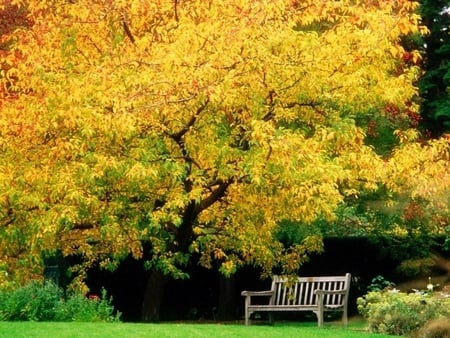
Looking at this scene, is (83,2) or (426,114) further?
(426,114)

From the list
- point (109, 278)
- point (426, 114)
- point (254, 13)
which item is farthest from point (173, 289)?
point (254, 13)

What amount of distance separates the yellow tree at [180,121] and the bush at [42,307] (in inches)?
31.2

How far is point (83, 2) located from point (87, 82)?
1.46m

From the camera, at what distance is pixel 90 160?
12.5 meters

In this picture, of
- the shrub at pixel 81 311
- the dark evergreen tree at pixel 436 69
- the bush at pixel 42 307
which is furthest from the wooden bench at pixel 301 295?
the dark evergreen tree at pixel 436 69

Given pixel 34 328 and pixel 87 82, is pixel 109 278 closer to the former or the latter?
pixel 87 82

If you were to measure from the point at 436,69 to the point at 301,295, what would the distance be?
6100mm

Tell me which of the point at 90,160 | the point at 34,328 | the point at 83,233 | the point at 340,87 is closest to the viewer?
the point at 34,328

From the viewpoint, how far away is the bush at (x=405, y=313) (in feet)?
41.0

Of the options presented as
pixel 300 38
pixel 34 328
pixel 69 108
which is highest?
pixel 300 38

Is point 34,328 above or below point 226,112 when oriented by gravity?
below

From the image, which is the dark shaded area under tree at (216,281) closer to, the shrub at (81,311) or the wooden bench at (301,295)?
the wooden bench at (301,295)

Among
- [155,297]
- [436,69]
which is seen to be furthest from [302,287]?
[436,69]

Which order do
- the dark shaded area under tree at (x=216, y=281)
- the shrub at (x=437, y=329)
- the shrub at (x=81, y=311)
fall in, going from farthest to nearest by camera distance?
the dark shaded area under tree at (x=216, y=281)
the shrub at (x=81, y=311)
the shrub at (x=437, y=329)
